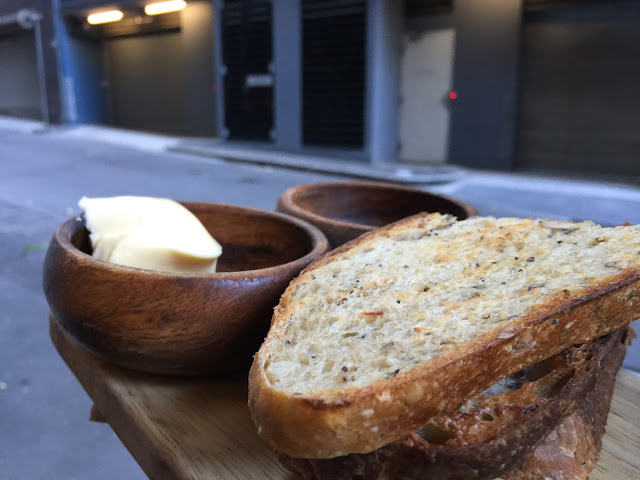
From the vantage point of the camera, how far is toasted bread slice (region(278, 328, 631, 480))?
0.40 m

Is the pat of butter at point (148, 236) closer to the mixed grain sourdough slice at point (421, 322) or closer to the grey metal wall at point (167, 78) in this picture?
the mixed grain sourdough slice at point (421, 322)

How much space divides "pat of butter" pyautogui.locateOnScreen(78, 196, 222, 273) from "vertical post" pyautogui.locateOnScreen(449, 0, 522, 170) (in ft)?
16.2

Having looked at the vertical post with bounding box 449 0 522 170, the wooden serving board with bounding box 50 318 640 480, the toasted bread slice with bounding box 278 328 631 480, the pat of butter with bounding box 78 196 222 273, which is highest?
the vertical post with bounding box 449 0 522 170

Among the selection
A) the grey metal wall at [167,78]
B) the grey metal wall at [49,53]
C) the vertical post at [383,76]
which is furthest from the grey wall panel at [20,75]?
the vertical post at [383,76]

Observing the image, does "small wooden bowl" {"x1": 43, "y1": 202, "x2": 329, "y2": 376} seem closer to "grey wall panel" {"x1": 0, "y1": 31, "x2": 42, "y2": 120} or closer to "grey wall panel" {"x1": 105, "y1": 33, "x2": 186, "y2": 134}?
"grey wall panel" {"x1": 105, "y1": 33, "x2": 186, "y2": 134}

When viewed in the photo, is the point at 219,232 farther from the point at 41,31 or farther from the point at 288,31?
the point at 41,31

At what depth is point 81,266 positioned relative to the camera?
0.52 meters

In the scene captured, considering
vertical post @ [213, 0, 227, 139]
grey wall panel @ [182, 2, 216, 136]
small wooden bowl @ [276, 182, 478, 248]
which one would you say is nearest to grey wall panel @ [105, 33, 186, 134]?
grey wall panel @ [182, 2, 216, 136]

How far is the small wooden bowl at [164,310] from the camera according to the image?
498 mm

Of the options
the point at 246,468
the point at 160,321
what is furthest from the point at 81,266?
the point at 246,468

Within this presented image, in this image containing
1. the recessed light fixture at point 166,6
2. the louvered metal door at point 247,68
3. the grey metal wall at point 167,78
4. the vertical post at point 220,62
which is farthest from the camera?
the grey metal wall at point 167,78

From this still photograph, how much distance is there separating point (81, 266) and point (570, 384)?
47 cm

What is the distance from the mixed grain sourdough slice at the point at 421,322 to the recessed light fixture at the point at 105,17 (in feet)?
27.1

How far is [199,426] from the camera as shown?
498 millimetres
